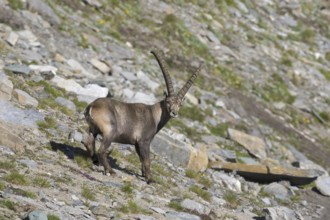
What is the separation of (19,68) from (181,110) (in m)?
6.88

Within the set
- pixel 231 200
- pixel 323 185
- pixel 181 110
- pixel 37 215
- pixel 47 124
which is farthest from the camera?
pixel 181 110

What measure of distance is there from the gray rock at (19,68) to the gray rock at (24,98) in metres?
2.40

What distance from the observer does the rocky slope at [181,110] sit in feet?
39.1

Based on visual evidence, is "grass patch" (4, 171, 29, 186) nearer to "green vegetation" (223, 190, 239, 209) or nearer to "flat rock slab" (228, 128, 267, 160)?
"green vegetation" (223, 190, 239, 209)

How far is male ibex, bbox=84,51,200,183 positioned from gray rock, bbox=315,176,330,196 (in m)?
7.80

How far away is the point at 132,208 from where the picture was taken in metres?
11.1

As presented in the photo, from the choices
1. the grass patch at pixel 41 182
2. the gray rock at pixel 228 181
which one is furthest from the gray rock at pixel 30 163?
the gray rock at pixel 228 181

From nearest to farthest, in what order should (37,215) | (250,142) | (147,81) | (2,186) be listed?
(37,215), (2,186), (250,142), (147,81)

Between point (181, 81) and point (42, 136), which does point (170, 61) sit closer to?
point (181, 81)

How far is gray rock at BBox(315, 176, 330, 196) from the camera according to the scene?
1923 cm

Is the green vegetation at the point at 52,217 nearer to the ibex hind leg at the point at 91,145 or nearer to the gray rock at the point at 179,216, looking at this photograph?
the gray rock at the point at 179,216

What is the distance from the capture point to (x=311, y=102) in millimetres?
30406

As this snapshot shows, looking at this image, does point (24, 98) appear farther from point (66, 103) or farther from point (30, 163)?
point (30, 163)

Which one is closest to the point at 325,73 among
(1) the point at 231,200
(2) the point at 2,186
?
(1) the point at 231,200
